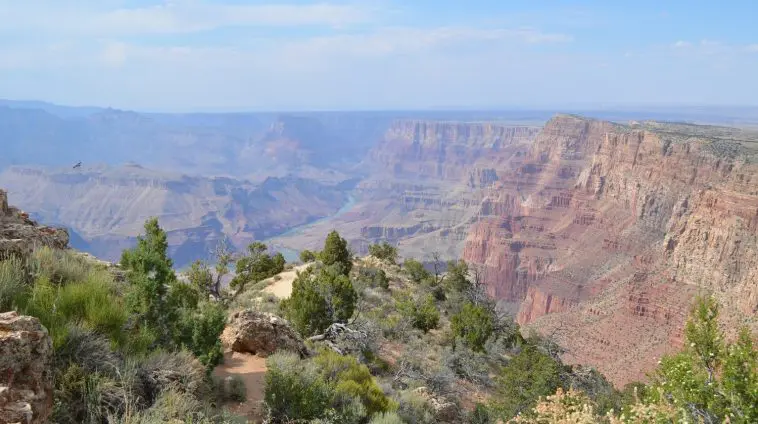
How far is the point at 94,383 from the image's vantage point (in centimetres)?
604

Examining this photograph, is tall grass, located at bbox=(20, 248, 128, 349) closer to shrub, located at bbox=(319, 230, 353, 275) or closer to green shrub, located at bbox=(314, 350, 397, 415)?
green shrub, located at bbox=(314, 350, 397, 415)

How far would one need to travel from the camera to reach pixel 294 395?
869 centimetres

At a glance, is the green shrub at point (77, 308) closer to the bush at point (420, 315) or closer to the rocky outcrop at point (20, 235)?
the rocky outcrop at point (20, 235)

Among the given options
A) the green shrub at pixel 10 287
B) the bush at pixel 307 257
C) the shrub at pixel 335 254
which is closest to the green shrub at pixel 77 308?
the green shrub at pixel 10 287

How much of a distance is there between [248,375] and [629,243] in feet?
232

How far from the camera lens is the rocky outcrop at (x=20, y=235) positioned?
815 centimetres

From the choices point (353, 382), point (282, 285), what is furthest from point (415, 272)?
point (353, 382)

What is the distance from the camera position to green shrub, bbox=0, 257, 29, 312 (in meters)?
6.55

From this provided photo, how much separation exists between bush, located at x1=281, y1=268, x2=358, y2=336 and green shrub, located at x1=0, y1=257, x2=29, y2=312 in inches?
384

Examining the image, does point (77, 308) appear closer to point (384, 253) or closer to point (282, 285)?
point (282, 285)

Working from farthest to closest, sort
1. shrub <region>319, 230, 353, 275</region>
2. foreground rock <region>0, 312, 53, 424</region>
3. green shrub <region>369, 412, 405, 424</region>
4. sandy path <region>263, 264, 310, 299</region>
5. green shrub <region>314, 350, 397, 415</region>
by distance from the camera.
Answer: shrub <region>319, 230, 353, 275</region>, sandy path <region>263, 264, 310, 299</region>, green shrub <region>314, 350, 397, 415</region>, green shrub <region>369, 412, 405, 424</region>, foreground rock <region>0, 312, 53, 424</region>

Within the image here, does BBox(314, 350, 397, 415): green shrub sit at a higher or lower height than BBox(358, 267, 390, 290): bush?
higher

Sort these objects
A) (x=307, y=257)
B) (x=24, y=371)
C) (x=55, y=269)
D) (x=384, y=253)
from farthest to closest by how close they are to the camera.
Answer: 1. (x=384, y=253)
2. (x=307, y=257)
3. (x=55, y=269)
4. (x=24, y=371)

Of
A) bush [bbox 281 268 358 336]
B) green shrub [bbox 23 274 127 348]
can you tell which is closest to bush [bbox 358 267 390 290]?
bush [bbox 281 268 358 336]
